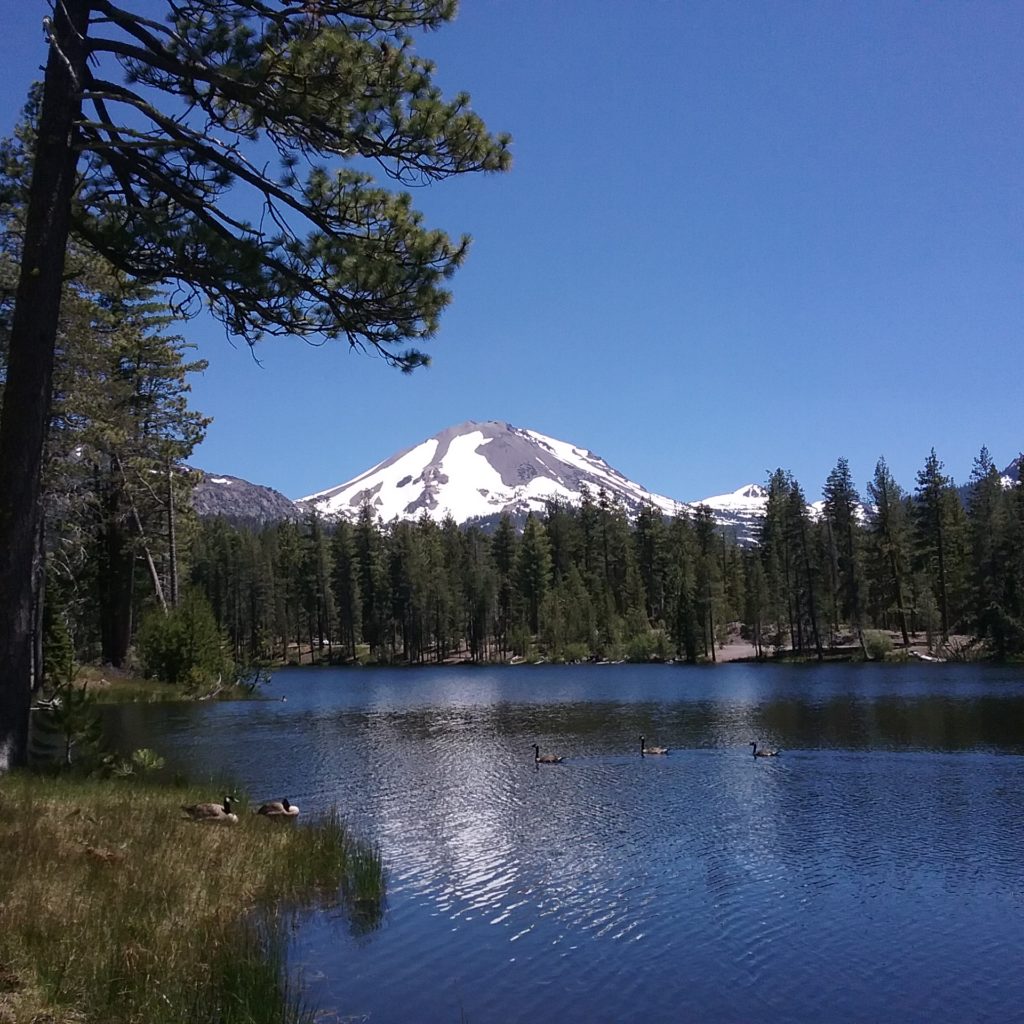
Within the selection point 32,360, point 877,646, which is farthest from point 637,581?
point 32,360

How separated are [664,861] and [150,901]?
8.94m

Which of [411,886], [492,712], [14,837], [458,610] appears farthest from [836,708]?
[458,610]

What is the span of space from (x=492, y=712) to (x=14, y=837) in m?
34.6

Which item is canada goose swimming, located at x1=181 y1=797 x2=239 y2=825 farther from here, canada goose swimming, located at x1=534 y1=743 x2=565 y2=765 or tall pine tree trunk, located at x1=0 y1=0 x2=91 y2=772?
canada goose swimming, located at x1=534 y1=743 x2=565 y2=765

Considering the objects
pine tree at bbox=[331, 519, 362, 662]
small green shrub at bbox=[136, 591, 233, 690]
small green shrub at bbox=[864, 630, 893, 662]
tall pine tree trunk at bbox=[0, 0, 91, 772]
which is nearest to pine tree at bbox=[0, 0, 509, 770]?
tall pine tree trunk at bbox=[0, 0, 91, 772]

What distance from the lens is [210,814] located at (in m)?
14.5

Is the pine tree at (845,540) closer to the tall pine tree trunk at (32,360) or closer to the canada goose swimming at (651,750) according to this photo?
the canada goose swimming at (651,750)

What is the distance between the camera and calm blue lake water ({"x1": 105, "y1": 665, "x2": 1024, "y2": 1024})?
9.84 metres

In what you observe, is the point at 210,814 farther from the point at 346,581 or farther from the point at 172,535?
the point at 346,581

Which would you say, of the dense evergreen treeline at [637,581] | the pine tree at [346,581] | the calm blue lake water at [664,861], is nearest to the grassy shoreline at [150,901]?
the calm blue lake water at [664,861]

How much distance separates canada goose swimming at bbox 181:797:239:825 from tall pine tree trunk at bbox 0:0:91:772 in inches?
118

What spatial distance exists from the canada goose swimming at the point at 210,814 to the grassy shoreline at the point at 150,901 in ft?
0.63

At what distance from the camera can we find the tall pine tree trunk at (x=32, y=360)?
11336mm

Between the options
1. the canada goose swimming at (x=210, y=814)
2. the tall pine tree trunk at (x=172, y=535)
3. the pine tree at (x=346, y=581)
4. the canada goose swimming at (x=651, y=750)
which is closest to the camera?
the canada goose swimming at (x=210, y=814)
